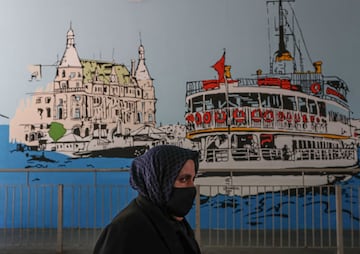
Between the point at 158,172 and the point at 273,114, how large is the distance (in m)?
5.73

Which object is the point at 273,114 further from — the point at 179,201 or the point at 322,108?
the point at 179,201

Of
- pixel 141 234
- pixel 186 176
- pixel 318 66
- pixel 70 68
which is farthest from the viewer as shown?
pixel 70 68

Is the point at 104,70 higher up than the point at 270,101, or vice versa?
the point at 104,70

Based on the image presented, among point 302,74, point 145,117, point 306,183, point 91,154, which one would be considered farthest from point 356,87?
point 91,154

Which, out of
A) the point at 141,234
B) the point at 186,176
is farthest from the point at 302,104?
the point at 141,234

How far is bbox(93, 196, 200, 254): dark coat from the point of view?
1.66m

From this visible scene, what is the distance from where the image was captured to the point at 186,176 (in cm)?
193

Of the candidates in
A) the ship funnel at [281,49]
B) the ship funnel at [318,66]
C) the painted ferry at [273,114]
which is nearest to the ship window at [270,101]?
the painted ferry at [273,114]

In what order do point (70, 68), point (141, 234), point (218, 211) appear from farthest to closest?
point (70, 68) < point (218, 211) < point (141, 234)

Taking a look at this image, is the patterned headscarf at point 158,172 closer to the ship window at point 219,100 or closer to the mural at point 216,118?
the mural at point 216,118

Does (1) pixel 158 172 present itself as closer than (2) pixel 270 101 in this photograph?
Yes

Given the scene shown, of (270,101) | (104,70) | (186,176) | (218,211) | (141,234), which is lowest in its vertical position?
(218,211)

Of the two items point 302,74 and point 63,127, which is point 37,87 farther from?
point 302,74

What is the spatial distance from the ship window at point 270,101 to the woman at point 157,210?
5486 mm
